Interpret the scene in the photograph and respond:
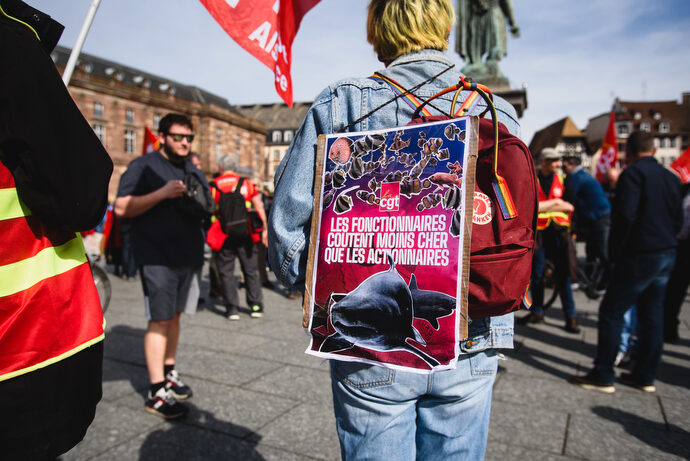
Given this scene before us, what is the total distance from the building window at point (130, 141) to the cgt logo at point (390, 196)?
52.9 meters

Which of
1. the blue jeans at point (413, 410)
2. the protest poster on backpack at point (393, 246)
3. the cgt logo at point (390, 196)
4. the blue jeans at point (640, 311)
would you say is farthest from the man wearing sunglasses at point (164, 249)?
the blue jeans at point (640, 311)

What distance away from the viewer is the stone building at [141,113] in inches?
1822

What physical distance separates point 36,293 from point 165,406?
206cm

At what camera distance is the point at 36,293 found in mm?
1228

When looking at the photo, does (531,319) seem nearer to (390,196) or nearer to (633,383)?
(633,383)

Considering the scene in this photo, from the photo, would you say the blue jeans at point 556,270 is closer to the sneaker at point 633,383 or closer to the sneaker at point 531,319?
the sneaker at point 531,319

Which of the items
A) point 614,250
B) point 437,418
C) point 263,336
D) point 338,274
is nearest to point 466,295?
point 338,274

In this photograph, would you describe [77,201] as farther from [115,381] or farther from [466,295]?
[115,381]

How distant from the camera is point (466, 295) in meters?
1.13

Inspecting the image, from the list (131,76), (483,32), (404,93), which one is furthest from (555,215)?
(131,76)

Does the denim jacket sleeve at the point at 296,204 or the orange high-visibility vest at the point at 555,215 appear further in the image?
the orange high-visibility vest at the point at 555,215

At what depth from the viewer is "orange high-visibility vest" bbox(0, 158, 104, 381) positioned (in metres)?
1.18

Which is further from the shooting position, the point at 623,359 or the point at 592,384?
the point at 623,359

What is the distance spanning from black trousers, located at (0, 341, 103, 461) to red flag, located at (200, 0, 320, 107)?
4.79ft
